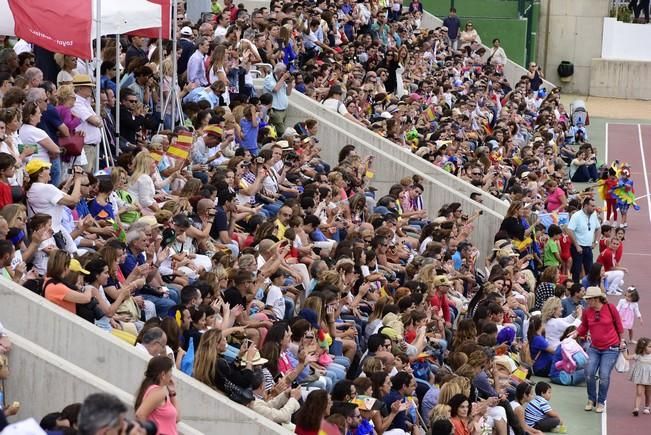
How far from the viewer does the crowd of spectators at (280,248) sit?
1303 centimetres

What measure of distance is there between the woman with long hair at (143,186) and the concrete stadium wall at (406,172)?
889 centimetres

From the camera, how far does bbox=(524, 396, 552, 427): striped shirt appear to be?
16.9 meters

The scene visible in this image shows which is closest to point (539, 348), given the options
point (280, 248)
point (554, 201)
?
point (280, 248)

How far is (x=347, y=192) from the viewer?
71.3 feet

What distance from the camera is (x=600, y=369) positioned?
18.2 metres

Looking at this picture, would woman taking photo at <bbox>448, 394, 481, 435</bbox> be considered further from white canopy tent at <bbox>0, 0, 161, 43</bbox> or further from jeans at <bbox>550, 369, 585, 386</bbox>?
white canopy tent at <bbox>0, 0, 161, 43</bbox>

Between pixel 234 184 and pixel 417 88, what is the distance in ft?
45.7

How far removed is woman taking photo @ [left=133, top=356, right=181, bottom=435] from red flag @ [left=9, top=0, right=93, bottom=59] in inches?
272

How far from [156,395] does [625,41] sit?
130 ft

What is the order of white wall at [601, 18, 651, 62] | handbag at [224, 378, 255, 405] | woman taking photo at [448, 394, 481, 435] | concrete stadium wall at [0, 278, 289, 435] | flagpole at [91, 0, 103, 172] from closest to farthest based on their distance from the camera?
concrete stadium wall at [0, 278, 289, 435] → handbag at [224, 378, 255, 405] → woman taking photo at [448, 394, 481, 435] → flagpole at [91, 0, 103, 172] → white wall at [601, 18, 651, 62]

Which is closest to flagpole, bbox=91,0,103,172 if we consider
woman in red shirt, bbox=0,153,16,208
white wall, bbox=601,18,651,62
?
woman in red shirt, bbox=0,153,16,208

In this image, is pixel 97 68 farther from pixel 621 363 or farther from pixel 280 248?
pixel 621 363

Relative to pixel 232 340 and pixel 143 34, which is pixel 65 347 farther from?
pixel 143 34

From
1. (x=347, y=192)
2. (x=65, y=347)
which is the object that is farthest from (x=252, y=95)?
(x=65, y=347)
